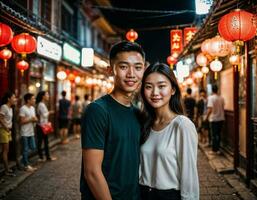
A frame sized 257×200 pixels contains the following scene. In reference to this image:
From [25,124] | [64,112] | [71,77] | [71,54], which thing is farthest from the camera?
[71,77]

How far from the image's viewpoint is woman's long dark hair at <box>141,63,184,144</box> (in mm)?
3641

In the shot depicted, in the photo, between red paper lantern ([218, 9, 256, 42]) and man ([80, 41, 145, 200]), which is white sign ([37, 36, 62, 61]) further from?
man ([80, 41, 145, 200])

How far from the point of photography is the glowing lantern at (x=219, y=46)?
987cm

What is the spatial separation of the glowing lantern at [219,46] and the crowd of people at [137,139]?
655cm

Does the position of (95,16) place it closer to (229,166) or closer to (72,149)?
(72,149)

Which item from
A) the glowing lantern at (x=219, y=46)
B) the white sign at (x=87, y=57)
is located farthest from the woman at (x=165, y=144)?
the white sign at (x=87, y=57)

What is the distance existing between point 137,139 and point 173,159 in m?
0.41

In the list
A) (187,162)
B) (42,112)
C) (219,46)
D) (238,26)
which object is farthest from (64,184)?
(187,162)

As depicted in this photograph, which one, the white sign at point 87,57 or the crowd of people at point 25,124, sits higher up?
the white sign at point 87,57

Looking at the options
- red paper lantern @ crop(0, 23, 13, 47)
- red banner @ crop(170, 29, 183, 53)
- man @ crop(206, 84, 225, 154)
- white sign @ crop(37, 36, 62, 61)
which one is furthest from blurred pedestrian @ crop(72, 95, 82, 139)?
red paper lantern @ crop(0, 23, 13, 47)

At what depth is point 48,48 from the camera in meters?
14.0

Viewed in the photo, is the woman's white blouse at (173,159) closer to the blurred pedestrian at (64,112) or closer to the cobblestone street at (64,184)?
the cobblestone street at (64,184)

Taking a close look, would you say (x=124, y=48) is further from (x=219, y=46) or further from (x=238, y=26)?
(x=219, y=46)

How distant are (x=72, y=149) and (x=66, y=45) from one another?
559 cm
